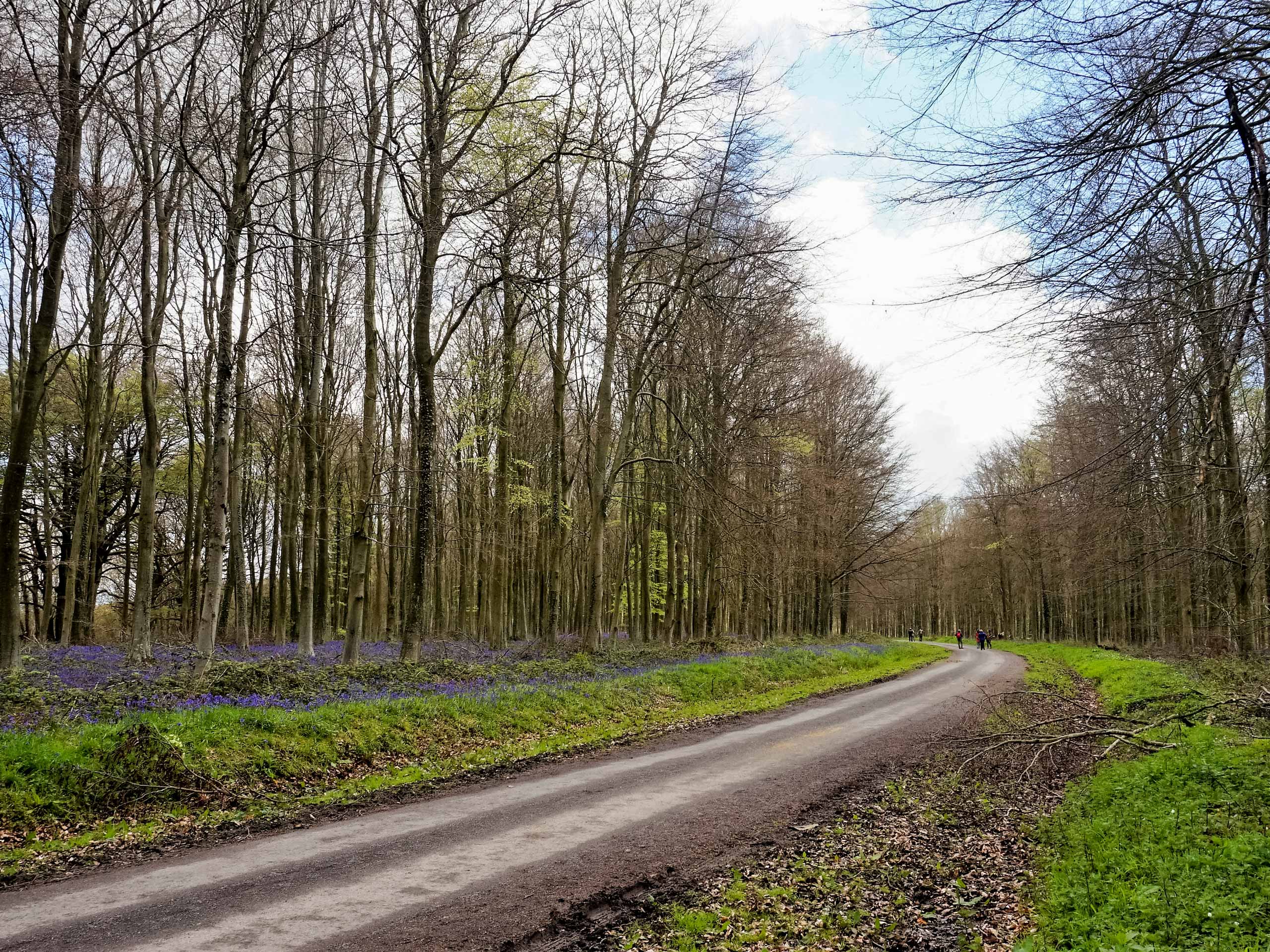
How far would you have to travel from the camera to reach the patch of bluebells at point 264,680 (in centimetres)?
927

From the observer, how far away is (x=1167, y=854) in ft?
18.0

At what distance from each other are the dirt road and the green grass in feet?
8.52

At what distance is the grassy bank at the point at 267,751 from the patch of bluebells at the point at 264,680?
0.33 m

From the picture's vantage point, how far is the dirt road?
473 centimetres

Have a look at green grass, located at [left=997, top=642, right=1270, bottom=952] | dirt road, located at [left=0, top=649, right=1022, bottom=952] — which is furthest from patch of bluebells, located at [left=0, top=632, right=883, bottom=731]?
green grass, located at [left=997, top=642, right=1270, bottom=952]

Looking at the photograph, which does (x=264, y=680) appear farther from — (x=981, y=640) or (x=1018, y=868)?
(x=981, y=640)

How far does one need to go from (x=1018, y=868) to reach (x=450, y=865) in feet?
16.2

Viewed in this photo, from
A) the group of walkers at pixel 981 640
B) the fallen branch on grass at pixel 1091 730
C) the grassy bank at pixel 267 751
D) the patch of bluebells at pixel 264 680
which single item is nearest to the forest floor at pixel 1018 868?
the fallen branch on grass at pixel 1091 730

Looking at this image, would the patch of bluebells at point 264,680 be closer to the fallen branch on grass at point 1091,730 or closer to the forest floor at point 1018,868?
the forest floor at point 1018,868

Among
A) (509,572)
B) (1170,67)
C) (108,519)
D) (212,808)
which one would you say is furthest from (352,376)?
(1170,67)

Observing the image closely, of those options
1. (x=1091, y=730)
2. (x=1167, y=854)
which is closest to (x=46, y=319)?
(x=1167, y=854)

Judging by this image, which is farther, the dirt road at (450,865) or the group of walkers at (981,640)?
the group of walkers at (981,640)

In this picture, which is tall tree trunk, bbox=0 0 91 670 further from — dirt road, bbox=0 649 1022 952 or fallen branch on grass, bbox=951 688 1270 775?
fallen branch on grass, bbox=951 688 1270 775

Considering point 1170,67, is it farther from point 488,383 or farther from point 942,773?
point 488,383
